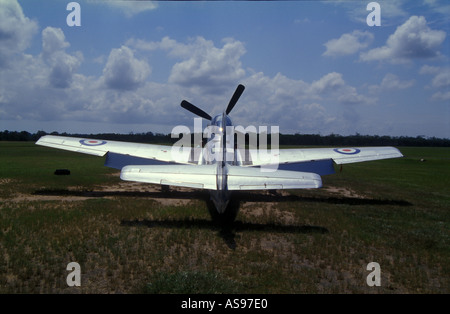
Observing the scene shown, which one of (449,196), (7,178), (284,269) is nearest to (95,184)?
(7,178)

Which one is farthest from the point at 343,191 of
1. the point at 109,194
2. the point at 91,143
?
the point at 91,143

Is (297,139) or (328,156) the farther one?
(297,139)

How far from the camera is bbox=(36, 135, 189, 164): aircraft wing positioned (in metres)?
14.6

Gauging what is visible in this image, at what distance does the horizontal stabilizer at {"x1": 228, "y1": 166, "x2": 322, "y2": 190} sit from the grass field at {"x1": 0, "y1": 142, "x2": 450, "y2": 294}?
154cm

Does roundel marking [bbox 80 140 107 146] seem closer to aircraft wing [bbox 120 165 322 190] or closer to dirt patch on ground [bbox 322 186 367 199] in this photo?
aircraft wing [bbox 120 165 322 190]

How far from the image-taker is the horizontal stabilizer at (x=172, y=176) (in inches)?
305

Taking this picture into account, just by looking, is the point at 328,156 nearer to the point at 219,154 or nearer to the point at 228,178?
the point at 219,154

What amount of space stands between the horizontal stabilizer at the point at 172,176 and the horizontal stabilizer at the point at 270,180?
62 centimetres

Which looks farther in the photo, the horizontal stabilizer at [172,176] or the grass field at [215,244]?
the horizontal stabilizer at [172,176]

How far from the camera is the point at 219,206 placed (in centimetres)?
845

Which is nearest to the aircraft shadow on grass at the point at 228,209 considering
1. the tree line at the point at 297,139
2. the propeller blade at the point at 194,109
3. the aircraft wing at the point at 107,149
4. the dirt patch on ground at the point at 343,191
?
the dirt patch on ground at the point at 343,191

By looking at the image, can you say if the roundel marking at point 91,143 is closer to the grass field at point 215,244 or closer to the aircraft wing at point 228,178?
the grass field at point 215,244

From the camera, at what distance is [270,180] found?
7902 millimetres

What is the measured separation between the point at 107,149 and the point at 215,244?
9.43 metres
